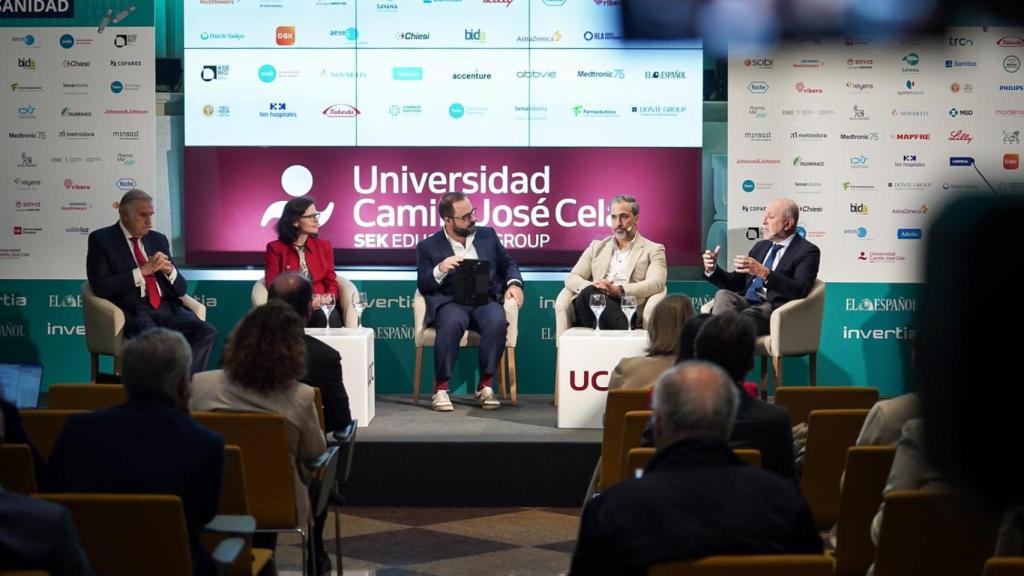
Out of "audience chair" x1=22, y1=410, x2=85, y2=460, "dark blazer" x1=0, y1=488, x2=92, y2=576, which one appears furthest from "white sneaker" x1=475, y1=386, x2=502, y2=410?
"dark blazer" x1=0, y1=488, x2=92, y2=576

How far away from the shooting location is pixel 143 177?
302 inches

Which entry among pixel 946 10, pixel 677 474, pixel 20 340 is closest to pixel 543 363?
pixel 20 340

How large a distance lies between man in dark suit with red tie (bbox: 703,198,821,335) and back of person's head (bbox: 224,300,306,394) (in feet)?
12.6

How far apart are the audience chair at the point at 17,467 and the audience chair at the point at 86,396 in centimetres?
133

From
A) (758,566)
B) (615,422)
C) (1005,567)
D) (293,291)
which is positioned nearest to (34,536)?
(758,566)

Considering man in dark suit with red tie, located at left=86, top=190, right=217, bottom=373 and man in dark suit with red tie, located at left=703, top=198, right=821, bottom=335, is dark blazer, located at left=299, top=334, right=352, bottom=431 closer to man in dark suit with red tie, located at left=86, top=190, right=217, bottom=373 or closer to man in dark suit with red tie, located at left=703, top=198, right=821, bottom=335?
man in dark suit with red tie, located at left=86, top=190, right=217, bottom=373

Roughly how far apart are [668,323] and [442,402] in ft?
8.61

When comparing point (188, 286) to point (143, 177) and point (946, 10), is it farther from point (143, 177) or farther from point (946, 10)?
point (946, 10)

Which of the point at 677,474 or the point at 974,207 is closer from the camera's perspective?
the point at 974,207

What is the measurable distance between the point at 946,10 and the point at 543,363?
7.58 meters

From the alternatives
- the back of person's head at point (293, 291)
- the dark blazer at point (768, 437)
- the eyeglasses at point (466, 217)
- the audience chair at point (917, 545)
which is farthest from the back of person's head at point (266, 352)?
the eyeglasses at point (466, 217)

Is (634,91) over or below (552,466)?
over

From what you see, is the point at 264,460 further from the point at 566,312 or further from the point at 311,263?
the point at 566,312

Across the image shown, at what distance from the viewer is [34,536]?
1.78 meters
